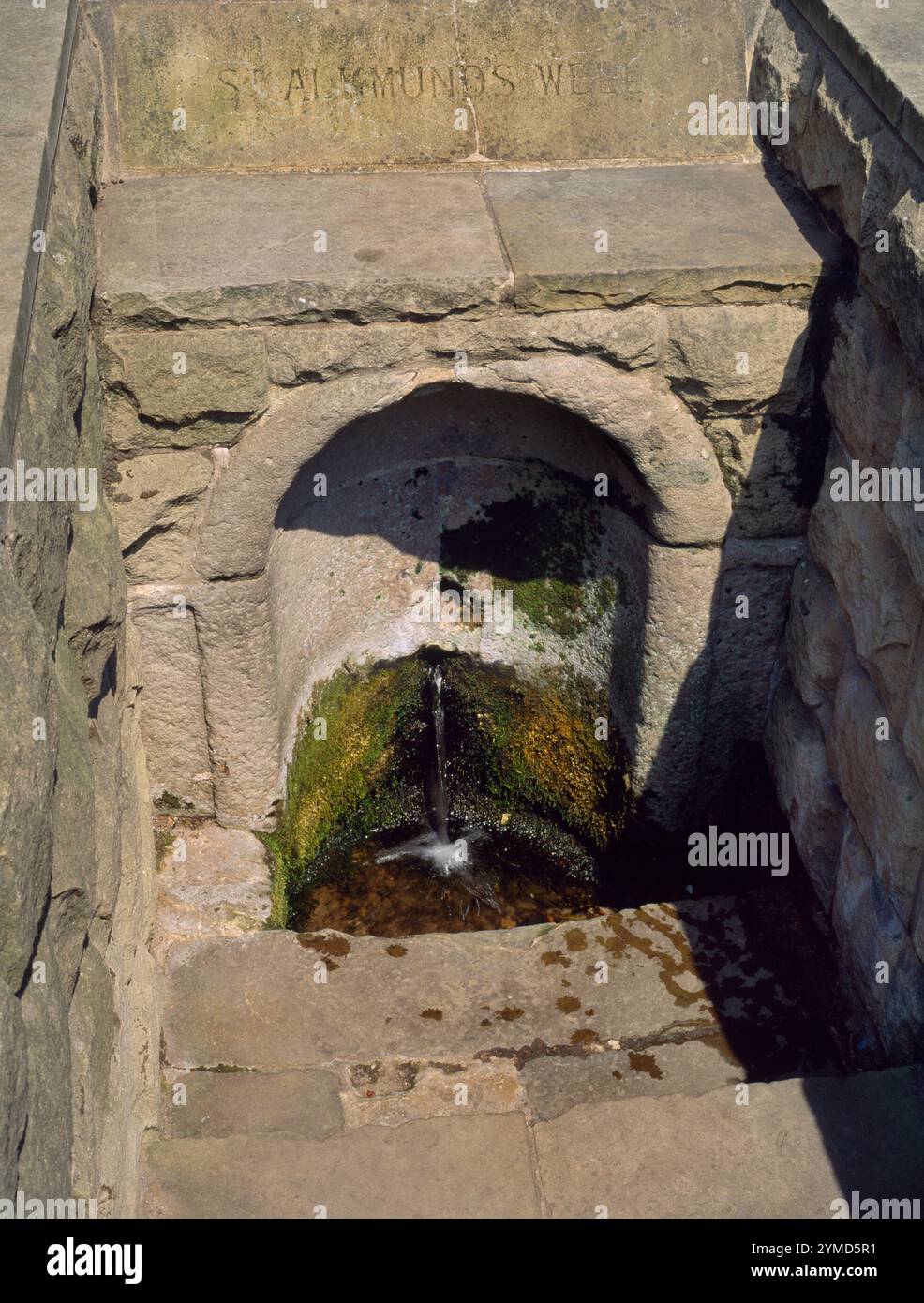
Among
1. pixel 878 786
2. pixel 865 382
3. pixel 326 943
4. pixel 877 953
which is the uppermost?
pixel 865 382

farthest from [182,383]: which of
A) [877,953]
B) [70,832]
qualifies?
[877,953]

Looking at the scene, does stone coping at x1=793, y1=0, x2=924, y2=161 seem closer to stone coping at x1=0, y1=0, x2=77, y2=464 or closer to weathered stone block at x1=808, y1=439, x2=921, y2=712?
weathered stone block at x1=808, y1=439, x2=921, y2=712

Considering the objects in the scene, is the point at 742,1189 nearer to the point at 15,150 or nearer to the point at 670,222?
the point at 670,222

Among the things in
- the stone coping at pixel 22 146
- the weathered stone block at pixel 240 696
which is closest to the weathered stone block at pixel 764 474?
the weathered stone block at pixel 240 696

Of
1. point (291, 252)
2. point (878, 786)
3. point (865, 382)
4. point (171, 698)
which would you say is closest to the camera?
point (878, 786)

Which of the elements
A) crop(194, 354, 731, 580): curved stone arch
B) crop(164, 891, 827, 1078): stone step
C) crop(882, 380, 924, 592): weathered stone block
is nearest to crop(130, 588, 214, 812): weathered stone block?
crop(194, 354, 731, 580): curved stone arch

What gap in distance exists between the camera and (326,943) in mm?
3830

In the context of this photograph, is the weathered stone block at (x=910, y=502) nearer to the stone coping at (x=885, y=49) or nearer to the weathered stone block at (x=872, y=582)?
the weathered stone block at (x=872, y=582)

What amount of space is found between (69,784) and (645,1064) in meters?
1.86

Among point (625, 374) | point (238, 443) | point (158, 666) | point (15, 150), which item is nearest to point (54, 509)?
point (15, 150)

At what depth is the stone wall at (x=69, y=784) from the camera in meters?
1.86

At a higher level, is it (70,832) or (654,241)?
(654,241)

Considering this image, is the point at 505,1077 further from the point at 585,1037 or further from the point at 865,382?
the point at 865,382

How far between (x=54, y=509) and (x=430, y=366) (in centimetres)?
140
